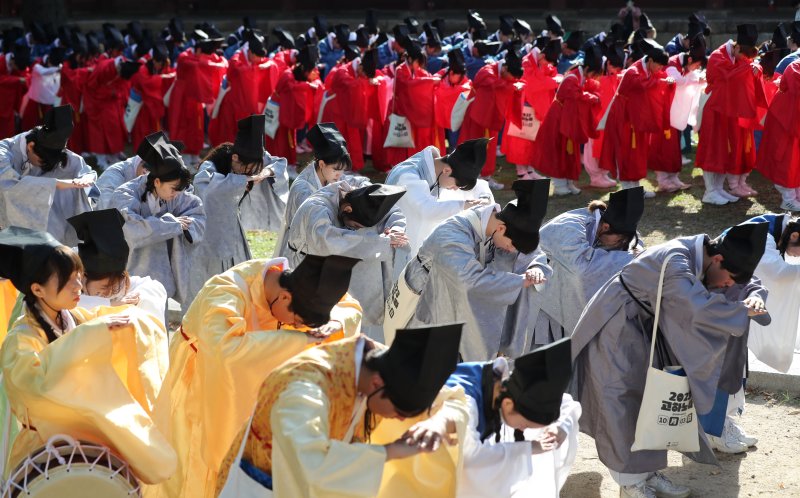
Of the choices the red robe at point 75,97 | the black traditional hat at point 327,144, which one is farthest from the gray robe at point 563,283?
the red robe at point 75,97

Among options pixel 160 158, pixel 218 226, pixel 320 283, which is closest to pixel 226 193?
pixel 218 226

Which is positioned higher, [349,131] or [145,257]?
[145,257]

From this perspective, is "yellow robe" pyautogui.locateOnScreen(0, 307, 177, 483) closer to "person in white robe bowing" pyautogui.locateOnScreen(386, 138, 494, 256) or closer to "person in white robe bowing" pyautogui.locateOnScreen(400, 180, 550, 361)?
"person in white robe bowing" pyautogui.locateOnScreen(400, 180, 550, 361)

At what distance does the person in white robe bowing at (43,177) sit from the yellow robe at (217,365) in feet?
11.0

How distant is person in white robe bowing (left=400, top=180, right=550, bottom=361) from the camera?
5.68 meters

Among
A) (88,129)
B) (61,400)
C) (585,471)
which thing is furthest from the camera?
(88,129)

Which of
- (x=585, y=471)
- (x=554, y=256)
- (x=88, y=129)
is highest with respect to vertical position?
(x=554, y=256)

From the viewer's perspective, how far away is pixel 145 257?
23.7ft

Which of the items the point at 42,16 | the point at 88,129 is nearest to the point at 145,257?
the point at 88,129

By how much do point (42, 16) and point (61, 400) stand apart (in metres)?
19.7

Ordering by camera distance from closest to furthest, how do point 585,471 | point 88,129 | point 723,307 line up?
point 723,307
point 585,471
point 88,129

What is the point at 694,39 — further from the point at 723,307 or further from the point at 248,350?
the point at 248,350

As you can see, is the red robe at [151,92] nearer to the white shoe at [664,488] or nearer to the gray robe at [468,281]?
the gray robe at [468,281]

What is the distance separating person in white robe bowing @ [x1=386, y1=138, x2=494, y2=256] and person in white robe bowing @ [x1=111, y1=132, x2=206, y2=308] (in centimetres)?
145
